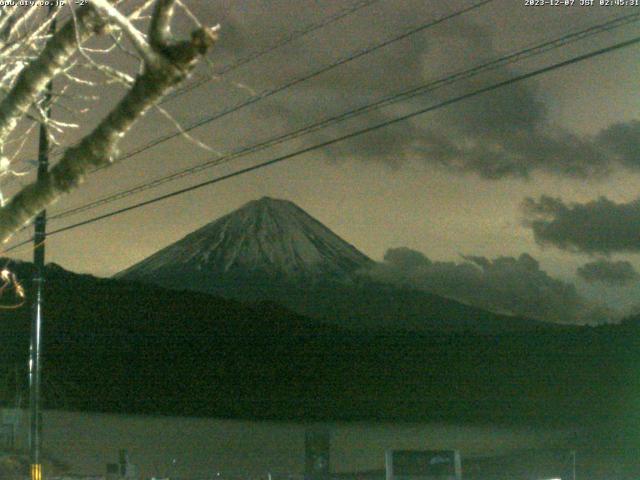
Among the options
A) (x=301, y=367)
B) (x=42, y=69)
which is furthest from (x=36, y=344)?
(x=301, y=367)

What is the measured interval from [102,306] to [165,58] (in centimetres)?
7392

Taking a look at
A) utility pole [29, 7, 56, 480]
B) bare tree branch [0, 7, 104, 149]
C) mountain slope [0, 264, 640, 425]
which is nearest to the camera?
bare tree branch [0, 7, 104, 149]

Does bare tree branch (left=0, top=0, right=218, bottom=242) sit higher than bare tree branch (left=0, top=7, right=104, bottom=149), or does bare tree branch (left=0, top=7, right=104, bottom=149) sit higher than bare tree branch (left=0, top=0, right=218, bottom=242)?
bare tree branch (left=0, top=7, right=104, bottom=149)

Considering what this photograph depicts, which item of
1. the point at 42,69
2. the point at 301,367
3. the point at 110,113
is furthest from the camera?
the point at 301,367

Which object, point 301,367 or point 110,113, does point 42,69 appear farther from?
point 301,367

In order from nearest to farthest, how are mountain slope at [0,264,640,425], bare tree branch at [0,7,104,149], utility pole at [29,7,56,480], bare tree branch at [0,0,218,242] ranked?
bare tree branch at [0,0,218,242], bare tree branch at [0,7,104,149], utility pole at [29,7,56,480], mountain slope at [0,264,640,425]

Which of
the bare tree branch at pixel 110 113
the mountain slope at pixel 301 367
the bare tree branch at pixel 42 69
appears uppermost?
the mountain slope at pixel 301 367

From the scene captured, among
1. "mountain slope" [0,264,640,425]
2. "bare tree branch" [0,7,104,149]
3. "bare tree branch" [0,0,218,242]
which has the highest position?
"mountain slope" [0,264,640,425]

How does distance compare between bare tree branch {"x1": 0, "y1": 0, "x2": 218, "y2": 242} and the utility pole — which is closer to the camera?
bare tree branch {"x1": 0, "y1": 0, "x2": 218, "y2": 242}

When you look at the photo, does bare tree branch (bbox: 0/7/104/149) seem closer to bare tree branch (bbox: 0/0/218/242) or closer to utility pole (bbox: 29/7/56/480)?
bare tree branch (bbox: 0/0/218/242)

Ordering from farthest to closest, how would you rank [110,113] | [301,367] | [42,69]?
[301,367] → [42,69] → [110,113]

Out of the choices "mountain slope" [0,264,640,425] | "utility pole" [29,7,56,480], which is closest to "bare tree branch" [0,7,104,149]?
"utility pole" [29,7,56,480]

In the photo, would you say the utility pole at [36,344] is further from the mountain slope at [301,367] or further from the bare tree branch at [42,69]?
the mountain slope at [301,367]

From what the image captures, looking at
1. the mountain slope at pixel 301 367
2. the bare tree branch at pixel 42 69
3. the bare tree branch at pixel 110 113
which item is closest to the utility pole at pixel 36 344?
the bare tree branch at pixel 42 69
